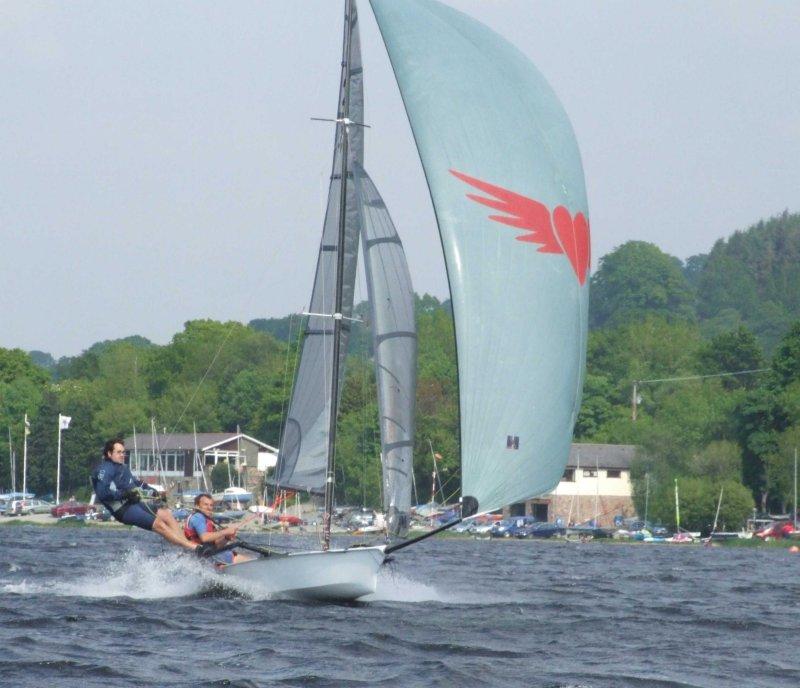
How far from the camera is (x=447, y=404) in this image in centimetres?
8131

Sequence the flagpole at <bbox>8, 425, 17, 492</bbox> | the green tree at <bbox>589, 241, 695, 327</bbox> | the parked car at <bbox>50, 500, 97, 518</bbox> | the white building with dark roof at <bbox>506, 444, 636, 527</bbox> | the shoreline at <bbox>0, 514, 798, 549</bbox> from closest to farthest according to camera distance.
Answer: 1. the shoreline at <bbox>0, 514, 798, 549</bbox>
2. the parked car at <bbox>50, 500, 97, 518</bbox>
3. the white building with dark roof at <bbox>506, 444, 636, 527</bbox>
4. the flagpole at <bbox>8, 425, 17, 492</bbox>
5. the green tree at <bbox>589, 241, 695, 327</bbox>

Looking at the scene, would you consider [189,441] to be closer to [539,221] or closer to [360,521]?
[360,521]

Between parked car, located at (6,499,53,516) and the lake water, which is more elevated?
parked car, located at (6,499,53,516)

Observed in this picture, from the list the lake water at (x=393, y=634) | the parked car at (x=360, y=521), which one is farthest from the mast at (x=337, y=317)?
the parked car at (x=360, y=521)

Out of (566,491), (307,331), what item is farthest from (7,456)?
(307,331)

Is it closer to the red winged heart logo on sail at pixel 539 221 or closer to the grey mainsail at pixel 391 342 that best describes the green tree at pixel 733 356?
the grey mainsail at pixel 391 342

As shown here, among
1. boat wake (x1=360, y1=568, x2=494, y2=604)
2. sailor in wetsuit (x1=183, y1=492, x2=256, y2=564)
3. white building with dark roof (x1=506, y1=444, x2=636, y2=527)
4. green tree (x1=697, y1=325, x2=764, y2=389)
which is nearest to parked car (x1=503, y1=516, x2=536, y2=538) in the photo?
white building with dark roof (x1=506, y1=444, x2=636, y2=527)

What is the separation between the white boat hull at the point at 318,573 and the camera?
1983cm

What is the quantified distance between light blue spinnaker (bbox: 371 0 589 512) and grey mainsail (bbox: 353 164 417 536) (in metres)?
1.88

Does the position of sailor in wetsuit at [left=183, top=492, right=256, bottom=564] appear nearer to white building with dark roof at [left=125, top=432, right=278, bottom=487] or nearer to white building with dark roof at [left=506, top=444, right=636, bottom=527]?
white building with dark roof at [left=506, top=444, right=636, bottom=527]

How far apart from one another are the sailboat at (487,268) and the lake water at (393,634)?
138 centimetres

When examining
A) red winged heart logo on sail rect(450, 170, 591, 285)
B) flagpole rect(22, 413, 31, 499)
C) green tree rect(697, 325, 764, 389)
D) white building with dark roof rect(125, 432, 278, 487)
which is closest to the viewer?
red winged heart logo on sail rect(450, 170, 591, 285)

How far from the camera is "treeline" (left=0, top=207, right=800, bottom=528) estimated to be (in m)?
69.7

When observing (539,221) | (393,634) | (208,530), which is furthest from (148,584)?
(539,221)
